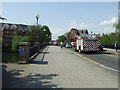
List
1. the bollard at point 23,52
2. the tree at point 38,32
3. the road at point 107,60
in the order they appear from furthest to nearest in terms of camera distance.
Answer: the tree at point 38,32
the bollard at point 23,52
the road at point 107,60

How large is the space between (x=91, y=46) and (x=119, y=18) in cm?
2030

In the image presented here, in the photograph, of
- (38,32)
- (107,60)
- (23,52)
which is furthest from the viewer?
(38,32)

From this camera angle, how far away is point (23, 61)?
372 inches

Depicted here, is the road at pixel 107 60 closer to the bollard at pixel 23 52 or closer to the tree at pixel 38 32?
the bollard at pixel 23 52

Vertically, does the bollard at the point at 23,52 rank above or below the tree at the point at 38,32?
below

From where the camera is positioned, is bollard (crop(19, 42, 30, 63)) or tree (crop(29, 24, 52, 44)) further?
Answer: tree (crop(29, 24, 52, 44))

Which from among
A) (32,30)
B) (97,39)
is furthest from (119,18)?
(32,30)

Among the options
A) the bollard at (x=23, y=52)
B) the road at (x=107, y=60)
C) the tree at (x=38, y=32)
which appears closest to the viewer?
the road at (x=107, y=60)

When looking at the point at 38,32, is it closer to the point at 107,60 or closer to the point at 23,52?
the point at 107,60

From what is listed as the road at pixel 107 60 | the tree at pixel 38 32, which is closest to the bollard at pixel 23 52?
the road at pixel 107 60

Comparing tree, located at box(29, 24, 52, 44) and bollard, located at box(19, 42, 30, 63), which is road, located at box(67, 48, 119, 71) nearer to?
bollard, located at box(19, 42, 30, 63)

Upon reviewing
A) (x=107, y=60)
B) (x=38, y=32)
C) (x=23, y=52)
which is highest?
(x=38, y=32)

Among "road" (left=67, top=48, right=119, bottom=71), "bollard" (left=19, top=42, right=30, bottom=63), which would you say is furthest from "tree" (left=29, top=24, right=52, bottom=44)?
"bollard" (left=19, top=42, right=30, bottom=63)

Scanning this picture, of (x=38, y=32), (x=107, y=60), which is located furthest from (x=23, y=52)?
(x=38, y=32)
